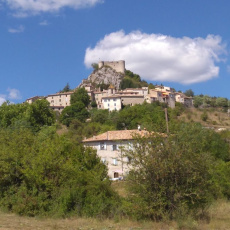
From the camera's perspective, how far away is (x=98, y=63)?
154 m

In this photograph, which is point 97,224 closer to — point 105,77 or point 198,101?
point 198,101

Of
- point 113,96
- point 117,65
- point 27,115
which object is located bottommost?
point 27,115

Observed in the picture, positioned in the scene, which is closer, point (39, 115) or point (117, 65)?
point (39, 115)

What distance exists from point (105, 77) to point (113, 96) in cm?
3452

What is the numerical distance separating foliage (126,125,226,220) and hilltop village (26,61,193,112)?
292ft

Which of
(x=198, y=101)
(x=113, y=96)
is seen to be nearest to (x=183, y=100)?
(x=198, y=101)

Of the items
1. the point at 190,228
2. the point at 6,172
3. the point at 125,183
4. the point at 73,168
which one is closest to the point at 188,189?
the point at 190,228

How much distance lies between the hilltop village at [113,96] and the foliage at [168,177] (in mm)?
88888

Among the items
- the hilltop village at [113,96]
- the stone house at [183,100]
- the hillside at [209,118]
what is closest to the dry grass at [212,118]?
the hillside at [209,118]

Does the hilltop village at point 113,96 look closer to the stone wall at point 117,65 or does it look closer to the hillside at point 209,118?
the stone wall at point 117,65

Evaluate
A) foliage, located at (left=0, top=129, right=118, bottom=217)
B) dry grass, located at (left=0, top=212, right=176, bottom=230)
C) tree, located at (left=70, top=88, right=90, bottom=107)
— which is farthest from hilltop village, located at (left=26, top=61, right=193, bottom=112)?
dry grass, located at (left=0, top=212, right=176, bottom=230)

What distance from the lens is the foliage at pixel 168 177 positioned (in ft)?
43.3

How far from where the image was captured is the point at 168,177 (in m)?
13.4

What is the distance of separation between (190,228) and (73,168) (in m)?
6.96
